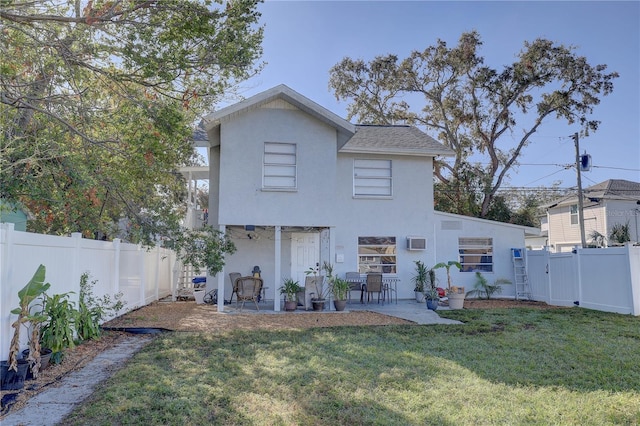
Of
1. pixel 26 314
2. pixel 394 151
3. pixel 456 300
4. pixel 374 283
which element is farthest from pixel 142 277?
pixel 456 300

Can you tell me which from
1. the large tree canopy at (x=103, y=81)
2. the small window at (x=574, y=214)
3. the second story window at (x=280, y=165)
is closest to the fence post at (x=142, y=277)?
the large tree canopy at (x=103, y=81)

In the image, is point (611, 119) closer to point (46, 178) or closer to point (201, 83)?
point (201, 83)

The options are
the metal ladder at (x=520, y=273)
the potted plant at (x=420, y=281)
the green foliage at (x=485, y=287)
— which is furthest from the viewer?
the metal ladder at (x=520, y=273)

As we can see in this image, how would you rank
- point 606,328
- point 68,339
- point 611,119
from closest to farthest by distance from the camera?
point 68,339 → point 606,328 → point 611,119

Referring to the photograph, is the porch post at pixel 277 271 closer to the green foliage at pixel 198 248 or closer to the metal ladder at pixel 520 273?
the green foliage at pixel 198 248

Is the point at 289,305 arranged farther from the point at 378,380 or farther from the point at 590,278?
the point at 590,278

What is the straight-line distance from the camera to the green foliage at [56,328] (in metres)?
5.88

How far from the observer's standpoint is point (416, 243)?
47.8 ft

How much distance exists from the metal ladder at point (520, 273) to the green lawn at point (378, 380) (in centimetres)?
687

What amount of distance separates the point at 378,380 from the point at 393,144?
1069 centimetres

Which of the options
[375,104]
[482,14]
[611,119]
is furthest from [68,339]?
[611,119]

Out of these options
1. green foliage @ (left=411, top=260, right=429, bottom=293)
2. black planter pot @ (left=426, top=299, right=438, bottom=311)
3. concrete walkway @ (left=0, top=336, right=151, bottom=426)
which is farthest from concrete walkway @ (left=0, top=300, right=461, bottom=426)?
green foliage @ (left=411, top=260, right=429, bottom=293)

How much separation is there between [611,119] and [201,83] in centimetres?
2204

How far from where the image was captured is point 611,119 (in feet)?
70.7
